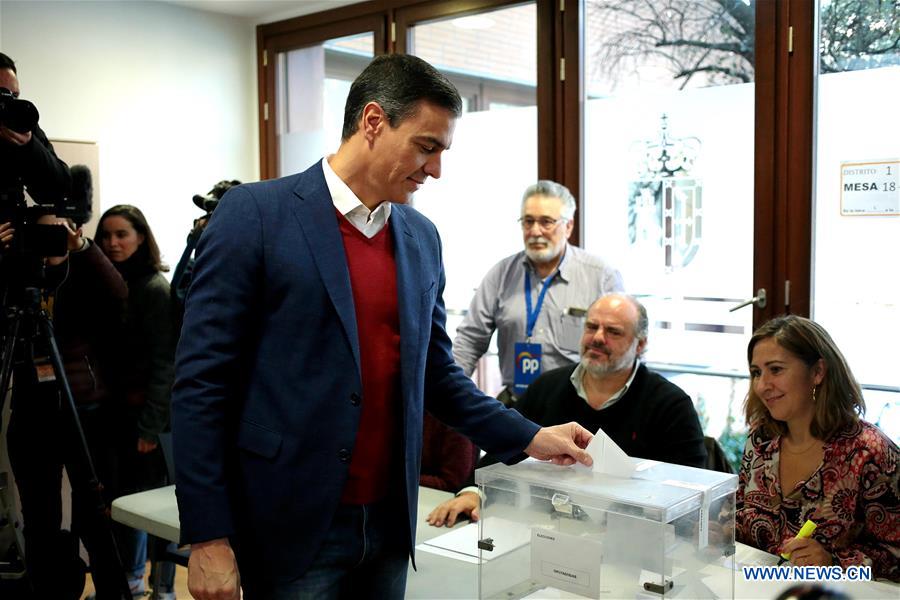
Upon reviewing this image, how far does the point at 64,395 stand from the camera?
250cm

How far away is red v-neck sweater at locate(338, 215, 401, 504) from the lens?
137cm

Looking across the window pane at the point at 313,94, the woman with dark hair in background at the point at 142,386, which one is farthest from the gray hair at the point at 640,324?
the window pane at the point at 313,94

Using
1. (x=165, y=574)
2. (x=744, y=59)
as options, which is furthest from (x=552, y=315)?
(x=165, y=574)

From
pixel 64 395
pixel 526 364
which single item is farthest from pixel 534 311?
pixel 64 395

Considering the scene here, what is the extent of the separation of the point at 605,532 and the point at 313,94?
4.21 meters

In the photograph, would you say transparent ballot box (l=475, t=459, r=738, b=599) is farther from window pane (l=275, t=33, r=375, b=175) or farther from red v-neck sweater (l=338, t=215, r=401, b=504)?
window pane (l=275, t=33, r=375, b=175)

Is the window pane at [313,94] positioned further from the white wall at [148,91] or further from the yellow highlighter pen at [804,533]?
the yellow highlighter pen at [804,533]

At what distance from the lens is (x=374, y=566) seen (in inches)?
56.6

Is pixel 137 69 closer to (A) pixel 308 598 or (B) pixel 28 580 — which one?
(B) pixel 28 580

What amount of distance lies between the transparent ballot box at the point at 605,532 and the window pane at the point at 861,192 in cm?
204

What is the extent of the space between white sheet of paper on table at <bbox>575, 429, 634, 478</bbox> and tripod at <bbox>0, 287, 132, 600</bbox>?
64.2 inches

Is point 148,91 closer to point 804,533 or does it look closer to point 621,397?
point 621,397

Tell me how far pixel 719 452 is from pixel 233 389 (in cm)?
174

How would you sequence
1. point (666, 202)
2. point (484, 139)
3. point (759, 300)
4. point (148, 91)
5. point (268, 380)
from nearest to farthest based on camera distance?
1. point (268, 380)
2. point (759, 300)
3. point (666, 202)
4. point (484, 139)
5. point (148, 91)
